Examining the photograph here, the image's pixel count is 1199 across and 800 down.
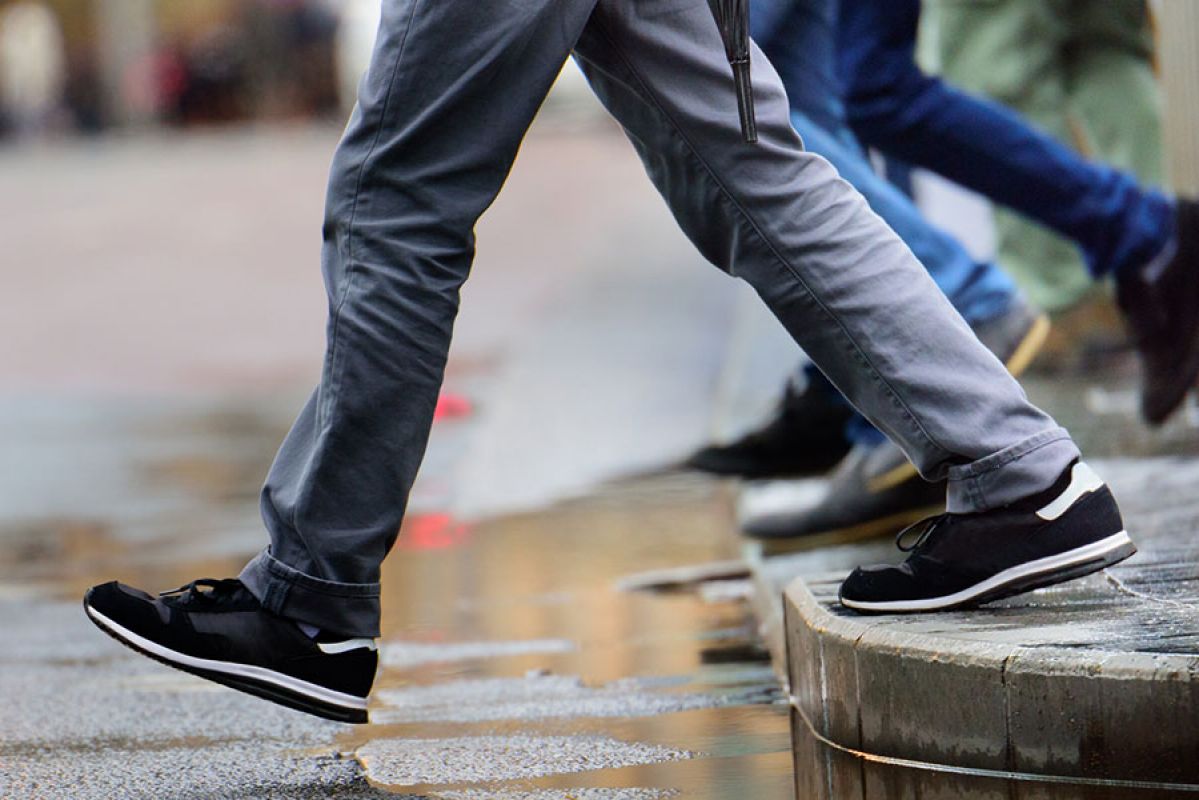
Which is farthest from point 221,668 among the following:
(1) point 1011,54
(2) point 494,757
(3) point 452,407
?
(3) point 452,407

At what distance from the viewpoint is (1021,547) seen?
262 centimetres

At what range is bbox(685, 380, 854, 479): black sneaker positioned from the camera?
161 inches

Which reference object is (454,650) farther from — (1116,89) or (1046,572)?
(1116,89)

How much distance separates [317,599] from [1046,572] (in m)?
0.95

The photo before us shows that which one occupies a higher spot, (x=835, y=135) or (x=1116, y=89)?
(x=835, y=135)

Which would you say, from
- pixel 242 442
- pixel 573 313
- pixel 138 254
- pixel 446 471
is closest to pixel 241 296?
pixel 138 254

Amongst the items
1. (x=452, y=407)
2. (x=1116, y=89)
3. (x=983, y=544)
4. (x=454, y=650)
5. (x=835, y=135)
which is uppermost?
(x=835, y=135)

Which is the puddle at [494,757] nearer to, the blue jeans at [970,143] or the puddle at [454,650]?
the puddle at [454,650]

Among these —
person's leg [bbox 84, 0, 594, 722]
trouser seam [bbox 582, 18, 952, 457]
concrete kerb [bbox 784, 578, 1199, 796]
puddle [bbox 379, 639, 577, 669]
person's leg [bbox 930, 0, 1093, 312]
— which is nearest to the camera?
concrete kerb [bbox 784, 578, 1199, 796]

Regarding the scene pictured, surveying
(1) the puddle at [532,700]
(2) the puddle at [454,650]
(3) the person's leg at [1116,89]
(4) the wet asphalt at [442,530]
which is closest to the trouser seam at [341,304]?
(4) the wet asphalt at [442,530]

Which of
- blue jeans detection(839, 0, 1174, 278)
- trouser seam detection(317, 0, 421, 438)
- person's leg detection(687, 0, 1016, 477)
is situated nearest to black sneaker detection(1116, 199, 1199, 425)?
blue jeans detection(839, 0, 1174, 278)

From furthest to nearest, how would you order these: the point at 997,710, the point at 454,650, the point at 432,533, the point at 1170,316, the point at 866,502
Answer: the point at 432,533 < the point at 1170,316 < the point at 866,502 < the point at 454,650 < the point at 997,710

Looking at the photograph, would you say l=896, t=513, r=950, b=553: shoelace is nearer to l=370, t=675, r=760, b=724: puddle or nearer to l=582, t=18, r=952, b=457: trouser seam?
l=582, t=18, r=952, b=457: trouser seam

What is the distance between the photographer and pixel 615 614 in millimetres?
3893
